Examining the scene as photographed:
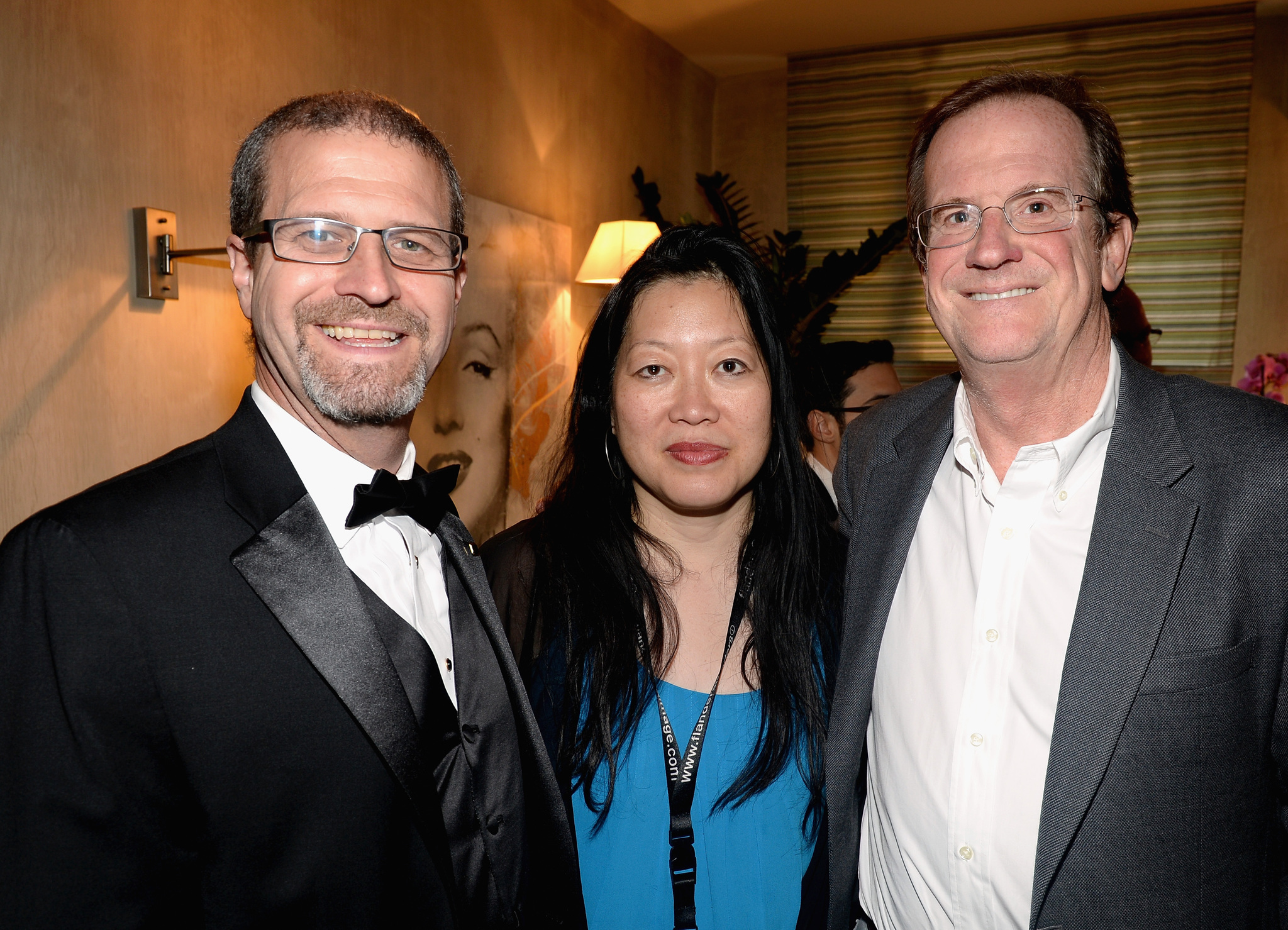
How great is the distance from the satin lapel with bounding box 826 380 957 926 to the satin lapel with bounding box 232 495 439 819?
785 millimetres

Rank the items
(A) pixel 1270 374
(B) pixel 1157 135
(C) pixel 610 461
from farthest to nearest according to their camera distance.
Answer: (B) pixel 1157 135 < (A) pixel 1270 374 < (C) pixel 610 461

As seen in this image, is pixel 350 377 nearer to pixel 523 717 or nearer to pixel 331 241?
pixel 331 241

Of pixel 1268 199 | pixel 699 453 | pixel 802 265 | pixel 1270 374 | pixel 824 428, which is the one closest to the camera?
pixel 699 453

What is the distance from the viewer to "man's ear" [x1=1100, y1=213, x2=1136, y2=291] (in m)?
1.61

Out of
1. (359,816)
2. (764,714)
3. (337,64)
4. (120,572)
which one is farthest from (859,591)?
(337,64)

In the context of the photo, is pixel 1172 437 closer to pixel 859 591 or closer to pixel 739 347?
pixel 859 591

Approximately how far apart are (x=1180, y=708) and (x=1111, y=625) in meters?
0.14

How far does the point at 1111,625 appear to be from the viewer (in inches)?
51.8

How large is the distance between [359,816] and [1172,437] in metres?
1.33

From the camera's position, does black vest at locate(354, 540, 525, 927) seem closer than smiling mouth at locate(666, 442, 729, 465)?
Yes

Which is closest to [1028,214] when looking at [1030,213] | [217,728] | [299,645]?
[1030,213]

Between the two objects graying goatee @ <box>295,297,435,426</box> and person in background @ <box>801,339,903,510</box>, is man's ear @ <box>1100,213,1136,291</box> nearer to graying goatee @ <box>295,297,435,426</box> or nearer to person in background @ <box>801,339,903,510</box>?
graying goatee @ <box>295,297,435,426</box>

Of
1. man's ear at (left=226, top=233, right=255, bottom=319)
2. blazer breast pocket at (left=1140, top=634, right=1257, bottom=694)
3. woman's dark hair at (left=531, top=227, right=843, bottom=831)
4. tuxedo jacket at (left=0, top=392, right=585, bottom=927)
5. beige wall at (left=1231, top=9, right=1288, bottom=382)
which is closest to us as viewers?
tuxedo jacket at (left=0, top=392, right=585, bottom=927)

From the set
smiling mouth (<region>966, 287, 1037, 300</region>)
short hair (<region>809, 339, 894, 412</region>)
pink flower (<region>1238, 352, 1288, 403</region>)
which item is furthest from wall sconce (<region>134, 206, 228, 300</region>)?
pink flower (<region>1238, 352, 1288, 403</region>)
